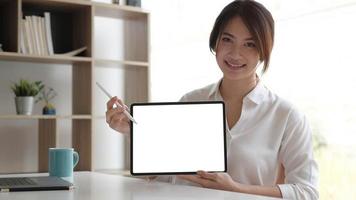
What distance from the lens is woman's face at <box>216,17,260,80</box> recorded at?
1.79 metres

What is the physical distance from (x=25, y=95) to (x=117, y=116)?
1.67 m

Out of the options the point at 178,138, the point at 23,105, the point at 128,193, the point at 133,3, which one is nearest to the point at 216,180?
the point at 178,138

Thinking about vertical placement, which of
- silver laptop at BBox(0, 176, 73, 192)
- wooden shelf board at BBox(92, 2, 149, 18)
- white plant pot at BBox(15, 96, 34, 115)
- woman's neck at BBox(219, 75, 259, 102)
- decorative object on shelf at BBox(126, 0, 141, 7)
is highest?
decorative object on shelf at BBox(126, 0, 141, 7)

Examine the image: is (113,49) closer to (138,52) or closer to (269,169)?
(138,52)

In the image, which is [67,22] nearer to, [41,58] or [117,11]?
[117,11]

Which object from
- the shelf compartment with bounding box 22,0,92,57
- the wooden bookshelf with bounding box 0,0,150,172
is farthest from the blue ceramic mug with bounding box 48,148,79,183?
the shelf compartment with bounding box 22,0,92,57

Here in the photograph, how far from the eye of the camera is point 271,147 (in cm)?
177

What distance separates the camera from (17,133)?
3336 millimetres

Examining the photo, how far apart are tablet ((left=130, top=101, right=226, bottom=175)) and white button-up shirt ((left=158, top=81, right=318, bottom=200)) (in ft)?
0.90

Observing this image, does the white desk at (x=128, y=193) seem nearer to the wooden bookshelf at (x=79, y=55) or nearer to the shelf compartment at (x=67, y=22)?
the wooden bookshelf at (x=79, y=55)

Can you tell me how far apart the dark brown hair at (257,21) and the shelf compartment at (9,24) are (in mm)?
1714

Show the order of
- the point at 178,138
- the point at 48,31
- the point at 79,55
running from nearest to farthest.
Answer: the point at 178,138
the point at 48,31
the point at 79,55

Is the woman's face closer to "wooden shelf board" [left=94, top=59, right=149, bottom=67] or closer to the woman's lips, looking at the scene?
the woman's lips

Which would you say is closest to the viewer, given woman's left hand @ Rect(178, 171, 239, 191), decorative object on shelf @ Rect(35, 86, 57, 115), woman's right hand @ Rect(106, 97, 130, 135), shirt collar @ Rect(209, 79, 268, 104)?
woman's left hand @ Rect(178, 171, 239, 191)
